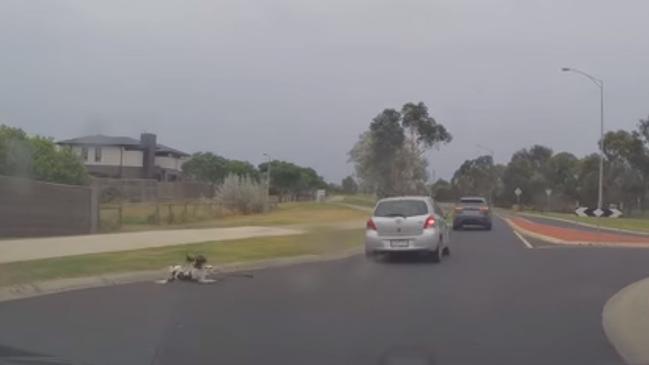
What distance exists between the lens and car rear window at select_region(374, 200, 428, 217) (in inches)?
721

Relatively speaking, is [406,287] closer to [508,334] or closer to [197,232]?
[508,334]

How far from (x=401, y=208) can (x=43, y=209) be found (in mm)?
12044

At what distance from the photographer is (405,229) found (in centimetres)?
1800

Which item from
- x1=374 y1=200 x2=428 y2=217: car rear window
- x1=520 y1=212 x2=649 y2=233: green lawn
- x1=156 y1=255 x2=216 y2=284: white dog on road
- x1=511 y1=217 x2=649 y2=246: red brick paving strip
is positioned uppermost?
x1=374 y1=200 x2=428 y2=217: car rear window

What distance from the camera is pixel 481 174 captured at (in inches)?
4887

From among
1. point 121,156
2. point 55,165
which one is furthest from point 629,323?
point 121,156

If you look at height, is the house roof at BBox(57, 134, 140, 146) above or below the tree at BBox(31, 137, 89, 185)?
above

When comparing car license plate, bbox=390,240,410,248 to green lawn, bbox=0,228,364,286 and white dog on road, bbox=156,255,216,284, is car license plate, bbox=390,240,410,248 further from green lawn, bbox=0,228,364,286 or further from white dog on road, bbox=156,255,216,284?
white dog on road, bbox=156,255,216,284

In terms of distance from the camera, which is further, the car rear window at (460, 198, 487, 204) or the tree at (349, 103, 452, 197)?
the tree at (349, 103, 452, 197)

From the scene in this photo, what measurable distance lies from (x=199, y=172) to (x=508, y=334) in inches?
3394

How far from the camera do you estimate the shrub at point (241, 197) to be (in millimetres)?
45531

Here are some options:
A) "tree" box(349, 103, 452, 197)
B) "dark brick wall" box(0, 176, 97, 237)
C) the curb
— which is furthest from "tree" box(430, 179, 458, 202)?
the curb

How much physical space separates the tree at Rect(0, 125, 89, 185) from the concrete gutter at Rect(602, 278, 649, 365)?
26.6 meters

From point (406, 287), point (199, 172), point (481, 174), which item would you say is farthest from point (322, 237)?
point (481, 174)
